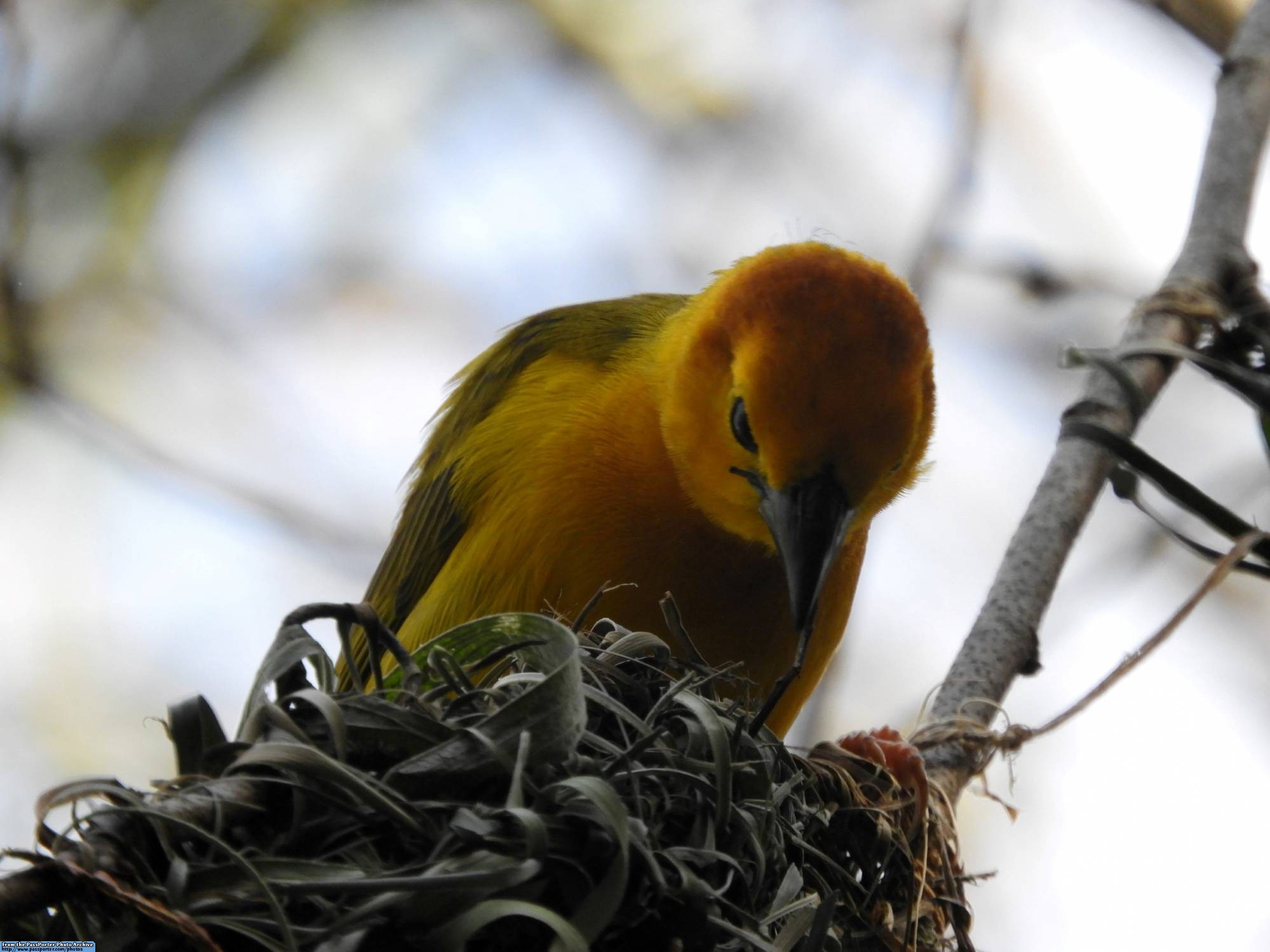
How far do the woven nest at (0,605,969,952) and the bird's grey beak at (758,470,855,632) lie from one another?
1.79 ft

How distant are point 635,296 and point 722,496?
1358mm

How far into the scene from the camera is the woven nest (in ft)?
5.36

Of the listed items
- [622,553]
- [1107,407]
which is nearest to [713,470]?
[622,553]

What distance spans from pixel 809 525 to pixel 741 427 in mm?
322

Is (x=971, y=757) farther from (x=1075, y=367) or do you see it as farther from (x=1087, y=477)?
(x=1075, y=367)

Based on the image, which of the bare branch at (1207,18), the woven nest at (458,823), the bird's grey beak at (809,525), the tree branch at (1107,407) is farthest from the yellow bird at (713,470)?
the bare branch at (1207,18)

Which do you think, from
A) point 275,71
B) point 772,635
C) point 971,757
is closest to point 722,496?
point 772,635

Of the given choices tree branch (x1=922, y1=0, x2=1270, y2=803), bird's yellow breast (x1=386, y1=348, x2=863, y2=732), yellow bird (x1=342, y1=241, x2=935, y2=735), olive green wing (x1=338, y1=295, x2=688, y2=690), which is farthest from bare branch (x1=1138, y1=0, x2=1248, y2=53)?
bird's yellow breast (x1=386, y1=348, x2=863, y2=732)

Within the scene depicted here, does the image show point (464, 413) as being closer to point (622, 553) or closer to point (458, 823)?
point (622, 553)

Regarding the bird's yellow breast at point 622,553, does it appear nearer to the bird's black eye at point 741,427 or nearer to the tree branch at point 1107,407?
the bird's black eye at point 741,427

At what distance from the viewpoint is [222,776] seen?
181 centimetres

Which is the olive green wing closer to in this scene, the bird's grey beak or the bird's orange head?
the bird's orange head

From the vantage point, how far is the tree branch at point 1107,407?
111 inches

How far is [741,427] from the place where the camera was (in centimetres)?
298
